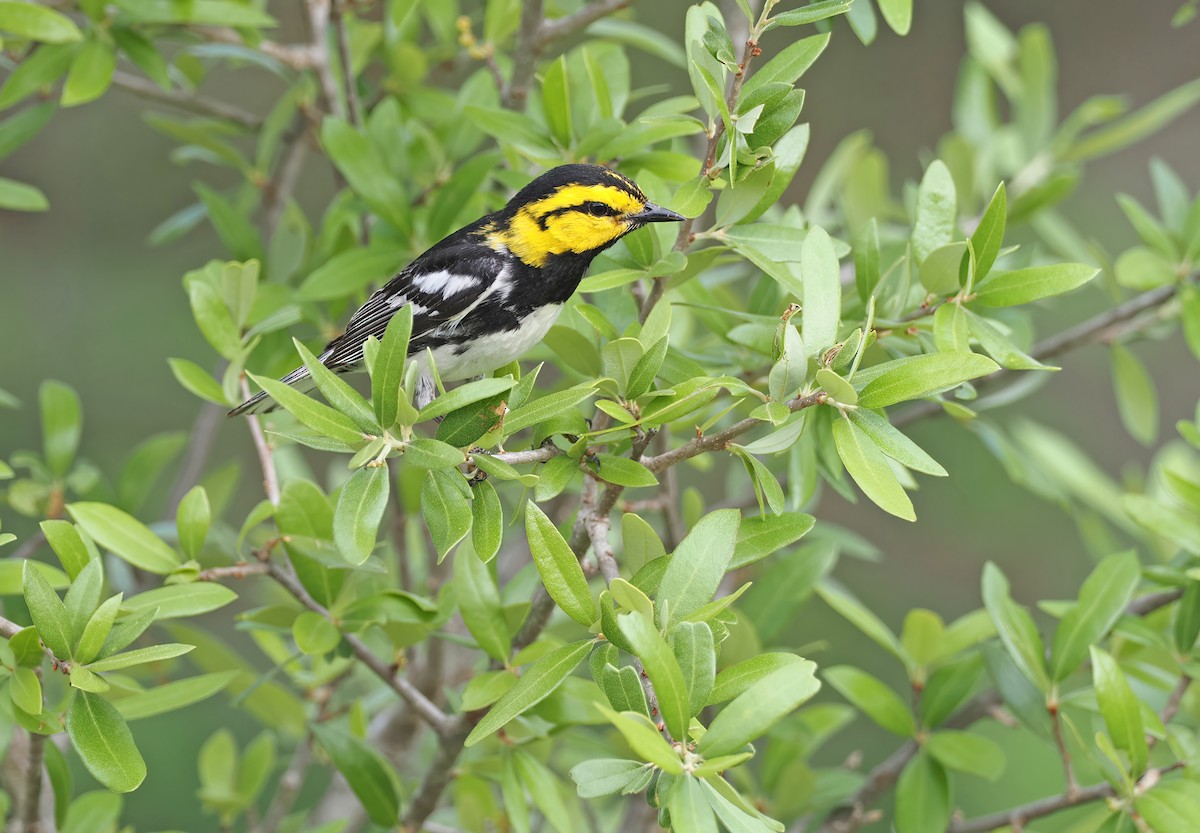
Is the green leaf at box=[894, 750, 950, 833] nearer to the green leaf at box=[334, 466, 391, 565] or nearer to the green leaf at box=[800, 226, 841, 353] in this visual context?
the green leaf at box=[800, 226, 841, 353]

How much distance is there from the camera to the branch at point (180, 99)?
8.07ft

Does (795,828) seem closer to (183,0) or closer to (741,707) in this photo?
(741,707)

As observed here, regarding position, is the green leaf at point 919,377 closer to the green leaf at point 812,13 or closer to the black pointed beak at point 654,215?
the green leaf at point 812,13

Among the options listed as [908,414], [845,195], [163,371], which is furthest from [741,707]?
[163,371]

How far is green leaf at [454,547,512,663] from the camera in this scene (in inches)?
67.8

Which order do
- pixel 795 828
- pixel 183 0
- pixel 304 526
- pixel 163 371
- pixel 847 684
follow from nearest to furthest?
pixel 304 526 < pixel 847 684 < pixel 183 0 < pixel 795 828 < pixel 163 371

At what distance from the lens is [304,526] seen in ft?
6.04

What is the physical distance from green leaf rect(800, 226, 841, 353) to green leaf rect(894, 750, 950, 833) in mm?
909

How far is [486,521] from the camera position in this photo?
57.1 inches

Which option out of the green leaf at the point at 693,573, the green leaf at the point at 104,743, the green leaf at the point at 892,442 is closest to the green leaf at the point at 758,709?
the green leaf at the point at 693,573

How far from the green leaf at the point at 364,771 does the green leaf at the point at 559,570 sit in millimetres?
730

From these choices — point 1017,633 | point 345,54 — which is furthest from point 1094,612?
point 345,54

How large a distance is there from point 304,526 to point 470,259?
61 centimetres

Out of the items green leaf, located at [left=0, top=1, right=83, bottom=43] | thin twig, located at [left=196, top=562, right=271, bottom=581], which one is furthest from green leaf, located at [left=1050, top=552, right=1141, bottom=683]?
green leaf, located at [left=0, top=1, right=83, bottom=43]
